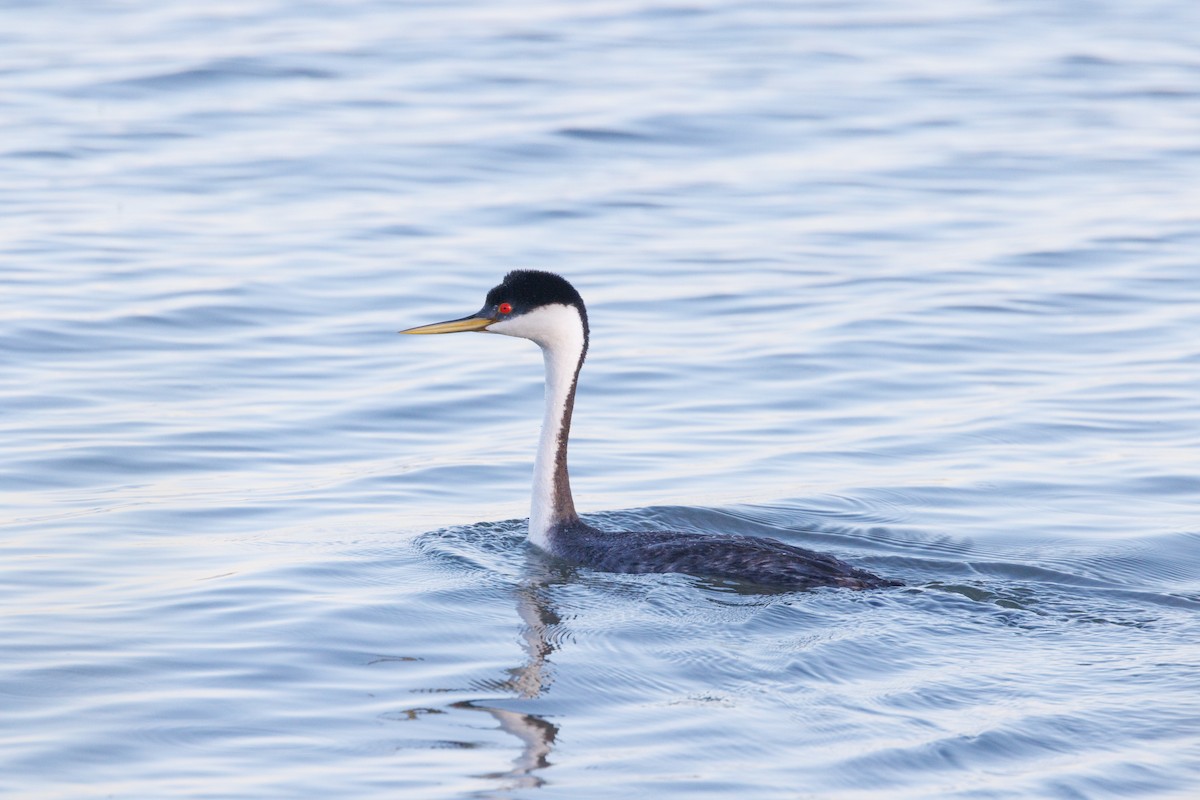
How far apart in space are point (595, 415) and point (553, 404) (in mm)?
2348

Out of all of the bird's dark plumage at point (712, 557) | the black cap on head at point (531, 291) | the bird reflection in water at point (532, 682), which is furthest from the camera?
the black cap on head at point (531, 291)

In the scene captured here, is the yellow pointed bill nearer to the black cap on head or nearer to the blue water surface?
the black cap on head

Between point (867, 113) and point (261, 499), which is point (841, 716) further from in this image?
point (867, 113)

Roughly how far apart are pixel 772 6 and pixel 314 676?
22.8m

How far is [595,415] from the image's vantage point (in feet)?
40.0

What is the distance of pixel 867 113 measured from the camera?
21891 mm

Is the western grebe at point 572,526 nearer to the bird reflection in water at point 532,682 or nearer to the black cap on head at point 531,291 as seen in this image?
the black cap on head at point 531,291

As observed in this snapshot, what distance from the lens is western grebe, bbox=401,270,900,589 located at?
8758 millimetres

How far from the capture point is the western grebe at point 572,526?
8758 mm

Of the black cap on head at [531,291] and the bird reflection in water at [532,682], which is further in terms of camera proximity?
the black cap on head at [531,291]

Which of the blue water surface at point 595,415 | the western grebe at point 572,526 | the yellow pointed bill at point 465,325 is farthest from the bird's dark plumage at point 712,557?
the yellow pointed bill at point 465,325

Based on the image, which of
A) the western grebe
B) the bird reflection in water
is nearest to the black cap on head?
the western grebe

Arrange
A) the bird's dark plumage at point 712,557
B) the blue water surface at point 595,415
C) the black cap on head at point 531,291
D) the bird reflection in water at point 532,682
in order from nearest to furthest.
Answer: the bird reflection in water at point 532,682 → the blue water surface at point 595,415 → the bird's dark plumage at point 712,557 → the black cap on head at point 531,291

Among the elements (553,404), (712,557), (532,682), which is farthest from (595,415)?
(532,682)
